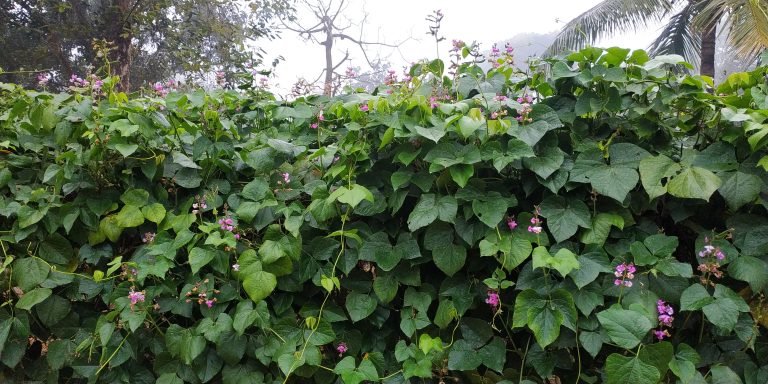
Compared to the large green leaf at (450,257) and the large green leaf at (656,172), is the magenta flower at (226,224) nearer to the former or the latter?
the large green leaf at (450,257)

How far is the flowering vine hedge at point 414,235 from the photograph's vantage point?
1.30 m

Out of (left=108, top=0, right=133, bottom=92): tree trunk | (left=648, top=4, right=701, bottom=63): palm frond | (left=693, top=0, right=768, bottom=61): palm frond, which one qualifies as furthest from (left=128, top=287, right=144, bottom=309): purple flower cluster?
(left=648, top=4, right=701, bottom=63): palm frond

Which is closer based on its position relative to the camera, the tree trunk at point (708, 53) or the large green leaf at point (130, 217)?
the large green leaf at point (130, 217)

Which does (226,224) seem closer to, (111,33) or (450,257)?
(450,257)

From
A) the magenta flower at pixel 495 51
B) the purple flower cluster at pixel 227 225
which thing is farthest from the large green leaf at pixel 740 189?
the purple flower cluster at pixel 227 225

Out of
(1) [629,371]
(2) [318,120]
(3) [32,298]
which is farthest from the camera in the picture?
(2) [318,120]

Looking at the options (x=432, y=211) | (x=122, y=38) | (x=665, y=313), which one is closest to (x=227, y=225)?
(x=432, y=211)

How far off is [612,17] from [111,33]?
31.7ft

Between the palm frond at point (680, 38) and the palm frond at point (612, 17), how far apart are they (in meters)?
0.34

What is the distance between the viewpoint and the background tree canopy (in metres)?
6.87

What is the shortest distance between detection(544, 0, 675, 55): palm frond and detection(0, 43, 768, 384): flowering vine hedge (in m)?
10.5

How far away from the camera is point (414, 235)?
1.48 m

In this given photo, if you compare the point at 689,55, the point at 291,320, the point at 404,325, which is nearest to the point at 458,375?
the point at 404,325

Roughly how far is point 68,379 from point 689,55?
1349 centimetres
